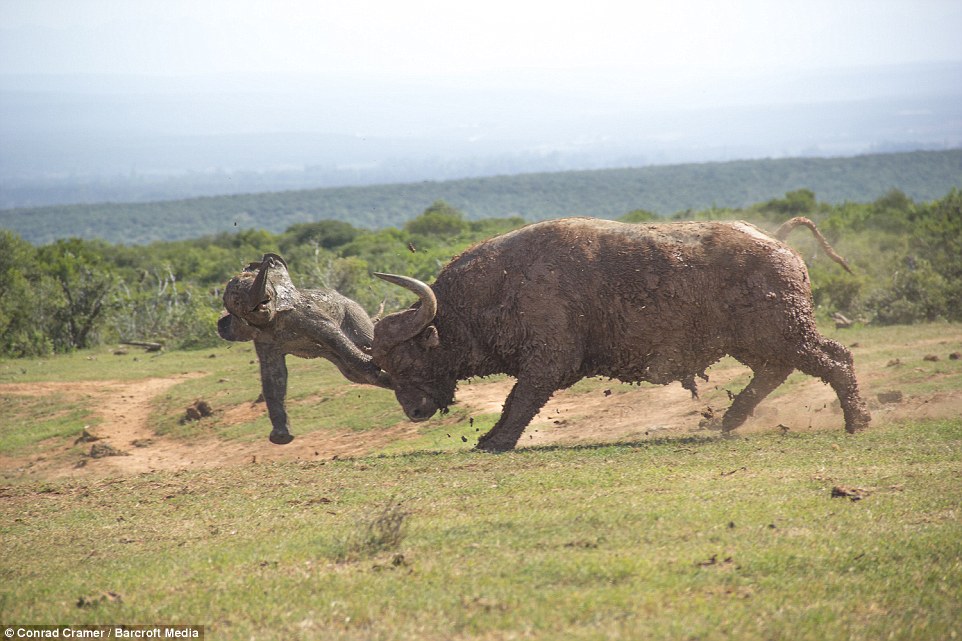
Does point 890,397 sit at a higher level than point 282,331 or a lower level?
lower

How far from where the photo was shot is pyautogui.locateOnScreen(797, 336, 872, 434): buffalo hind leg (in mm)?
11234

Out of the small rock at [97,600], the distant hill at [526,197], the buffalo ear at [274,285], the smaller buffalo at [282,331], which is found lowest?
the distant hill at [526,197]

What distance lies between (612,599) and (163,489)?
19.7 ft

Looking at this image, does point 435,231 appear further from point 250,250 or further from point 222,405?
point 222,405

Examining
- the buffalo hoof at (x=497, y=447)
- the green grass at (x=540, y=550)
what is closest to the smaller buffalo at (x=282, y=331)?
the buffalo hoof at (x=497, y=447)

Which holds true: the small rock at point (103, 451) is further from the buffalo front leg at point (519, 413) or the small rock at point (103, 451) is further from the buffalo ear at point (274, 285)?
the buffalo front leg at point (519, 413)

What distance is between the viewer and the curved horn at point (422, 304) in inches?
441

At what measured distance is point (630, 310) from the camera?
11367 millimetres

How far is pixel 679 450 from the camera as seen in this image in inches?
421

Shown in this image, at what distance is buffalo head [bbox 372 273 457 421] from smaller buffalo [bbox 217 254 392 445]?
50 centimetres

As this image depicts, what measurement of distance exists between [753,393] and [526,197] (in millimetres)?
120156

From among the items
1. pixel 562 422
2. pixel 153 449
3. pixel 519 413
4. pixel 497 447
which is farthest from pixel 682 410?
pixel 153 449

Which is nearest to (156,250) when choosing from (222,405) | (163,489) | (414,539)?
(222,405)

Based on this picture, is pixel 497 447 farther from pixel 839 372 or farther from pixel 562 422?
pixel 839 372
